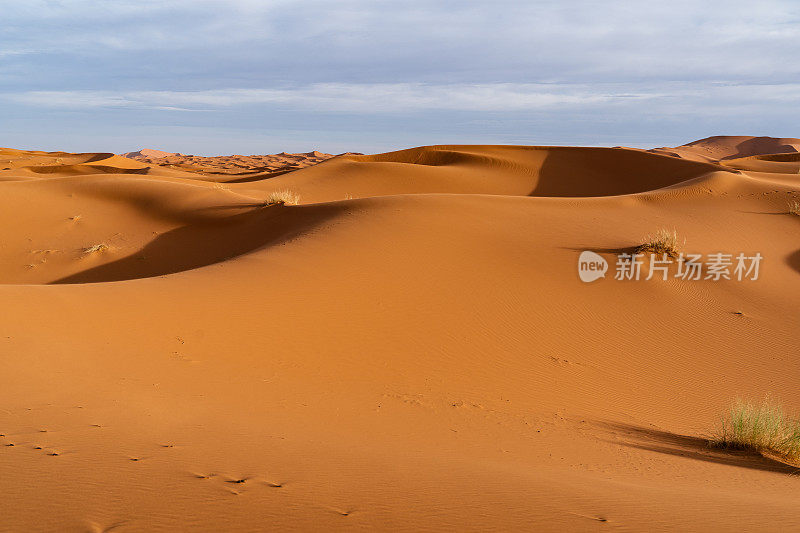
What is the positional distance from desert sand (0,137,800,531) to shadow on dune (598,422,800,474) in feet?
0.15

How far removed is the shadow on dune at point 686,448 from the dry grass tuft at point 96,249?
14.3 meters

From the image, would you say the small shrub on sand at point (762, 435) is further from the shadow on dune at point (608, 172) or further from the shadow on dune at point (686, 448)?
the shadow on dune at point (608, 172)

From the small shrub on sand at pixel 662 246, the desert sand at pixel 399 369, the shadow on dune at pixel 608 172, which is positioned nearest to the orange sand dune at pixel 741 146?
the shadow on dune at pixel 608 172

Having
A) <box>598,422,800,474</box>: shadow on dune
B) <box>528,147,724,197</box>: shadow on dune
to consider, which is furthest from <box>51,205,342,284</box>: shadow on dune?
<box>528,147,724,197</box>: shadow on dune

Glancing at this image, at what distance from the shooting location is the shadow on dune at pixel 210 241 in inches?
596

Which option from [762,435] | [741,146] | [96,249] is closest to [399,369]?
[762,435]

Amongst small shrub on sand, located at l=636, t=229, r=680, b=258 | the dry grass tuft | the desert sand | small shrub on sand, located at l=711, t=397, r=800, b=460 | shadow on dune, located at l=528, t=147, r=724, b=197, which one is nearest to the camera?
the desert sand

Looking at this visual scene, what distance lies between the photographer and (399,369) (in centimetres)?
721

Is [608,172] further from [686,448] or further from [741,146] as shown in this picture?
[741,146]

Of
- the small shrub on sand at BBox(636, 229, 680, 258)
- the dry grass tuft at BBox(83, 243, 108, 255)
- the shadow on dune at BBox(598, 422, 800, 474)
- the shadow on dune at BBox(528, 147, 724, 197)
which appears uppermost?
the shadow on dune at BBox(528, 147, 724, 197)

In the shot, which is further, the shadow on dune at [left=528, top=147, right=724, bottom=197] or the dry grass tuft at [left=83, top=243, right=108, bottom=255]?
the shadow on dune at [left=528, top=147, right=724, bottom=197]

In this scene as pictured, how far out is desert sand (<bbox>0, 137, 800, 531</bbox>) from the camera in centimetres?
332

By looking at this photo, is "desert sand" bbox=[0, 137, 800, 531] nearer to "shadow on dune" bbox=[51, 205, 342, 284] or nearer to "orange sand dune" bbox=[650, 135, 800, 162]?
"shadow on dune" bbox=[51, 205, 342, 284]

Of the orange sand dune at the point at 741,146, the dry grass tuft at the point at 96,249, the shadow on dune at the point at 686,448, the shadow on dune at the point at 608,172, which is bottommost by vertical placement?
the shadow on dune at the point at 686,448
